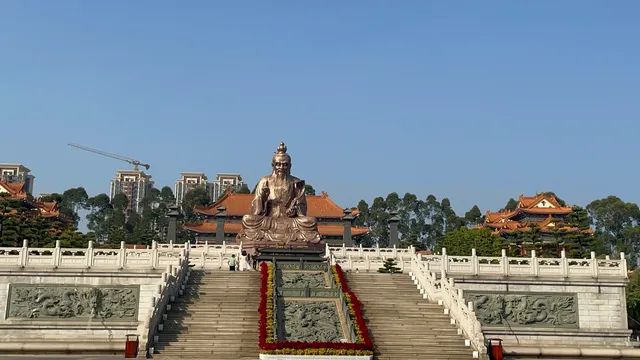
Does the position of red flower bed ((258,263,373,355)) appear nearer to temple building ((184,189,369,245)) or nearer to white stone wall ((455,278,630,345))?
white stone wall ((455,278,630,345))

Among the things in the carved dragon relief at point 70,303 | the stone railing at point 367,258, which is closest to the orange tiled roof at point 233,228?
the stone railing at point 367,258

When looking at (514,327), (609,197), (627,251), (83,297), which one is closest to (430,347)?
(514,327)

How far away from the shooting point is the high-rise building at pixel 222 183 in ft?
523

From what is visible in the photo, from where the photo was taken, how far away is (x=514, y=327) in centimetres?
2602

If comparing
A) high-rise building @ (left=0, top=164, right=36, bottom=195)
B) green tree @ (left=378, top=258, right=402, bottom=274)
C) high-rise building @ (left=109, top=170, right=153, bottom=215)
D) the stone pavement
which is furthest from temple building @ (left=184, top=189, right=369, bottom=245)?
high-rise building @ (left=109, top=170, right=153, bottom=215)

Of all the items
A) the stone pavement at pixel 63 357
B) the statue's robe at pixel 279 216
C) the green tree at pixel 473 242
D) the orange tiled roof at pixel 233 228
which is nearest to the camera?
the stone pavement at pixel 63 357

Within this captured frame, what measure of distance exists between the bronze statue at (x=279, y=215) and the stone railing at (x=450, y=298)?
8.29m

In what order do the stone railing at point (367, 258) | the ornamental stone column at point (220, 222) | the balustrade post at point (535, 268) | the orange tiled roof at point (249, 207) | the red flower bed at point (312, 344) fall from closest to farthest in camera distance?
the red flower bed at point (312, 344), the balustrade post at point (535, 268), the stone railing at point (367, 258), the ornamental stone column at point (220, 222), the orange tiled roof at point (249, 207)

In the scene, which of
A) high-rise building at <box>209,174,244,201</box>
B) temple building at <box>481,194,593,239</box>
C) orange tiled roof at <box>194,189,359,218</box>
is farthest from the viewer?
high-rise building at <box>209,174,244,201</box>

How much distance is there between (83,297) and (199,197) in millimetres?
71066

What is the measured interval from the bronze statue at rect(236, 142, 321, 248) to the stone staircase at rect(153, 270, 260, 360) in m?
8.13

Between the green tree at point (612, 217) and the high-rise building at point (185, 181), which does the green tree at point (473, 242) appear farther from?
the high-rise building at point (185, 181)

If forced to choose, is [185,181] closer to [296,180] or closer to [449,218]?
[449,218]

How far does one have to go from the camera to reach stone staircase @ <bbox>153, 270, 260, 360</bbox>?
19719 mm
